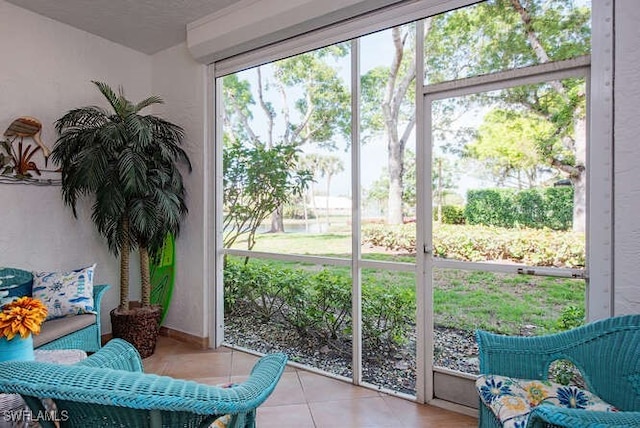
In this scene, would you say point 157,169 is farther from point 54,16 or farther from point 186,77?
point 54,16

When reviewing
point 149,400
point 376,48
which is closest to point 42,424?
point 149,400

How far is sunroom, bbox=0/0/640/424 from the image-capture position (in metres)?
1.92

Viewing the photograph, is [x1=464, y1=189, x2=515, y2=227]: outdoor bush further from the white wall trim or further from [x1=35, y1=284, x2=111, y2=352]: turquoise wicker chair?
[x1=35, y1=284, x2=111, y2=352]: turquoise wicker chair

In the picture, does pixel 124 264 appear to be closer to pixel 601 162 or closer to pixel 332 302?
pixel 332 302

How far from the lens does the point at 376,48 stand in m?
2.60

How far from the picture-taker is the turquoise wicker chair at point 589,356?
4.74 feet

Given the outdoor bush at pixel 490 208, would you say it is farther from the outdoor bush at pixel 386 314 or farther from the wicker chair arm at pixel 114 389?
the wicker chair arm at pixel 114 389

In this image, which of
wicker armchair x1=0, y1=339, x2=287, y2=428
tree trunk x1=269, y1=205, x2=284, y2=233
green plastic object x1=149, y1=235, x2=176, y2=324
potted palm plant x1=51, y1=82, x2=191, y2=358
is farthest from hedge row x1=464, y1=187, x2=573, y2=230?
green plastic object x1=149, y1=235, x2=176, y2=324

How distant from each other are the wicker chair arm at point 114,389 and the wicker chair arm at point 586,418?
895 millimetres

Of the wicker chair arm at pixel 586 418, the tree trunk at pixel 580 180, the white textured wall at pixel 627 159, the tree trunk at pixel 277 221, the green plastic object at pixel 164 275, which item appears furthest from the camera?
the green plastic object at pixel 164 275

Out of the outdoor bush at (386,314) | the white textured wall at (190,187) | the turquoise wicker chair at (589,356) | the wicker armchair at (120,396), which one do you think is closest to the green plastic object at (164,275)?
the white textured wall at (190,187)

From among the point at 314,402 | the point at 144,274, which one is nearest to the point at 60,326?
the point at 144,274

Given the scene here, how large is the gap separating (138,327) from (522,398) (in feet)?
A: 9.32

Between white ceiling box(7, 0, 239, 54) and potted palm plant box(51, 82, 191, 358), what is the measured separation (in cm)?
64
